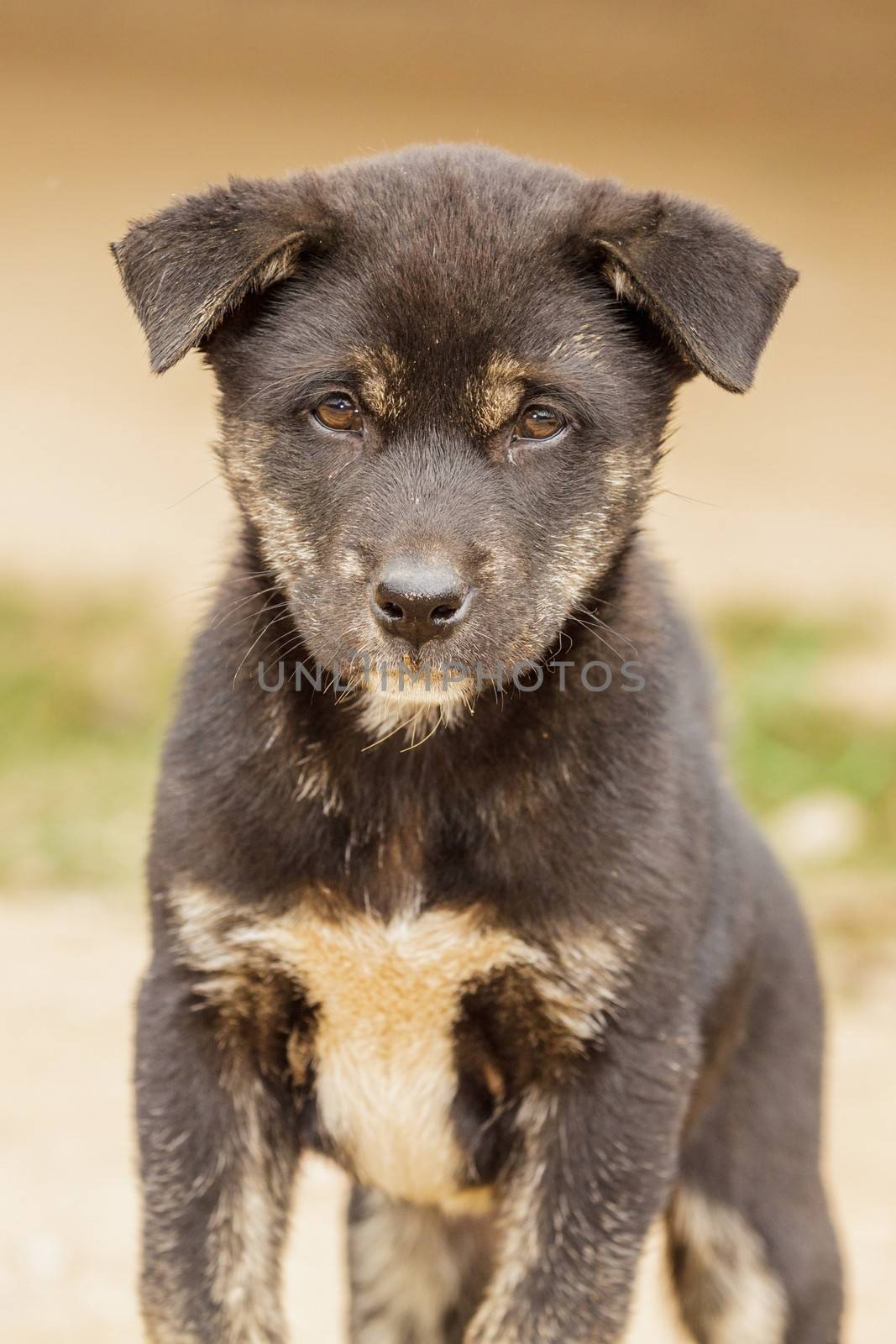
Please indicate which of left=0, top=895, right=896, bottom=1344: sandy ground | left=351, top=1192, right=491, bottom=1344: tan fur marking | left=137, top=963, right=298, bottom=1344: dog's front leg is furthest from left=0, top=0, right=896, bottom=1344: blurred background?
left=137, top=963, right=298, bottom=1344: dog's front leg

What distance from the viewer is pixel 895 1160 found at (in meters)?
6.20

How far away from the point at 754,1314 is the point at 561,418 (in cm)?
223

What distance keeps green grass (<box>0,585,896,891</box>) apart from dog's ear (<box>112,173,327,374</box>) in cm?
501

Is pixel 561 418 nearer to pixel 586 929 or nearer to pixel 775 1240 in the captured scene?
pixel 586 929

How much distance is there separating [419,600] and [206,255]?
76 centimetres

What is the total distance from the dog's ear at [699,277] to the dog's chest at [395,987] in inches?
44.5

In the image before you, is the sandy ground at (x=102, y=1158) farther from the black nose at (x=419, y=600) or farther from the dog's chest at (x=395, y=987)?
the black nose at (x=419, y=600)

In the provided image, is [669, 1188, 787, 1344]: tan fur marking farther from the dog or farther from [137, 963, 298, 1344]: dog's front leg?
[137, 963, 298, 1344]: dog's front leg

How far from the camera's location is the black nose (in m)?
3.12

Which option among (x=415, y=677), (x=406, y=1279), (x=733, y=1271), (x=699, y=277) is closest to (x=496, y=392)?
(x=699, y=277)

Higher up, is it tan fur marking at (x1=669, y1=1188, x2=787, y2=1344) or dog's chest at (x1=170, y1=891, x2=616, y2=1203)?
dog's chest at (x1=170, y1=891, x2=616, y2=1203)

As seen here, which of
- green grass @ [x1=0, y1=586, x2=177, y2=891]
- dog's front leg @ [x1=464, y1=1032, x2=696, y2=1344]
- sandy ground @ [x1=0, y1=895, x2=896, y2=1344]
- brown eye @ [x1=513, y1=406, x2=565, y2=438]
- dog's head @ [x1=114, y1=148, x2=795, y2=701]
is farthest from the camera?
green grass @ [x1=0, y1=586, x2=177, y2=891]

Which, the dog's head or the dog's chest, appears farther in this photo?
the dog's chest

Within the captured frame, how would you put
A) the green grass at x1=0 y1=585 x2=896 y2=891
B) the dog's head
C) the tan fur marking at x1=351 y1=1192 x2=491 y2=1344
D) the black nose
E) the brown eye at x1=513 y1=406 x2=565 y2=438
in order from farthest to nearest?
the green grass at x1=0 y1=585 x2=896 y2=891, the tan fur marking at x1=351 y1=1192 x2=491 y2=1344, the brown eye at x1=513 y1=406 x2=565 y2=438, the dog's head, the black nose
